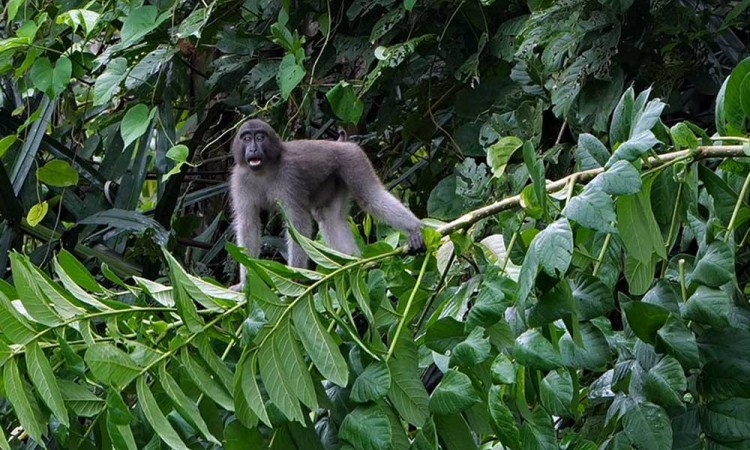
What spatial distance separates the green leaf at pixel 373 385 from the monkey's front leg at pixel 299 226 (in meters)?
3.02

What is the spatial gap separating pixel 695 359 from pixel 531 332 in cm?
30

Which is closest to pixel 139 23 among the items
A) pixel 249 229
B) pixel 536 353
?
pixel 249 229

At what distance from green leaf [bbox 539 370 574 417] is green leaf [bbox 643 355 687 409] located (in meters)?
0.14

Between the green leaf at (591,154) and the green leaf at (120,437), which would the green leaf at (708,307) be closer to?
the green leaf at (591,154)

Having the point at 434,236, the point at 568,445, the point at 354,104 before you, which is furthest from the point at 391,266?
the point at 354,104

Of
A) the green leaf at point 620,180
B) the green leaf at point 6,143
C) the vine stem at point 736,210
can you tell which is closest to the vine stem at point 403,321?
the green leaf at point 620,180

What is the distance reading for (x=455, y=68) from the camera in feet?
17.6

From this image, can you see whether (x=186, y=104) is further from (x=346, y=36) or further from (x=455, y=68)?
(x=455, y=68)

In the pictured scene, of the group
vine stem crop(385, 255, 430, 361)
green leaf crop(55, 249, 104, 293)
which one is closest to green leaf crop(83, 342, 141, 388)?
green leaf crop(55, 249, 104, 293)

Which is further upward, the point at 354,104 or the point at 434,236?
the point at 434,236

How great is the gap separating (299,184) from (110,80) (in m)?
0.95

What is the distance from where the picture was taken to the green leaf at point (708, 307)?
2.06 m

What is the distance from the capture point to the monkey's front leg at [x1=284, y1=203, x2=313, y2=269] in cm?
517

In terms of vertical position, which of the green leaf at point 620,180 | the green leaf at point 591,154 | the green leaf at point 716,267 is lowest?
the green leaf at point 716,267
